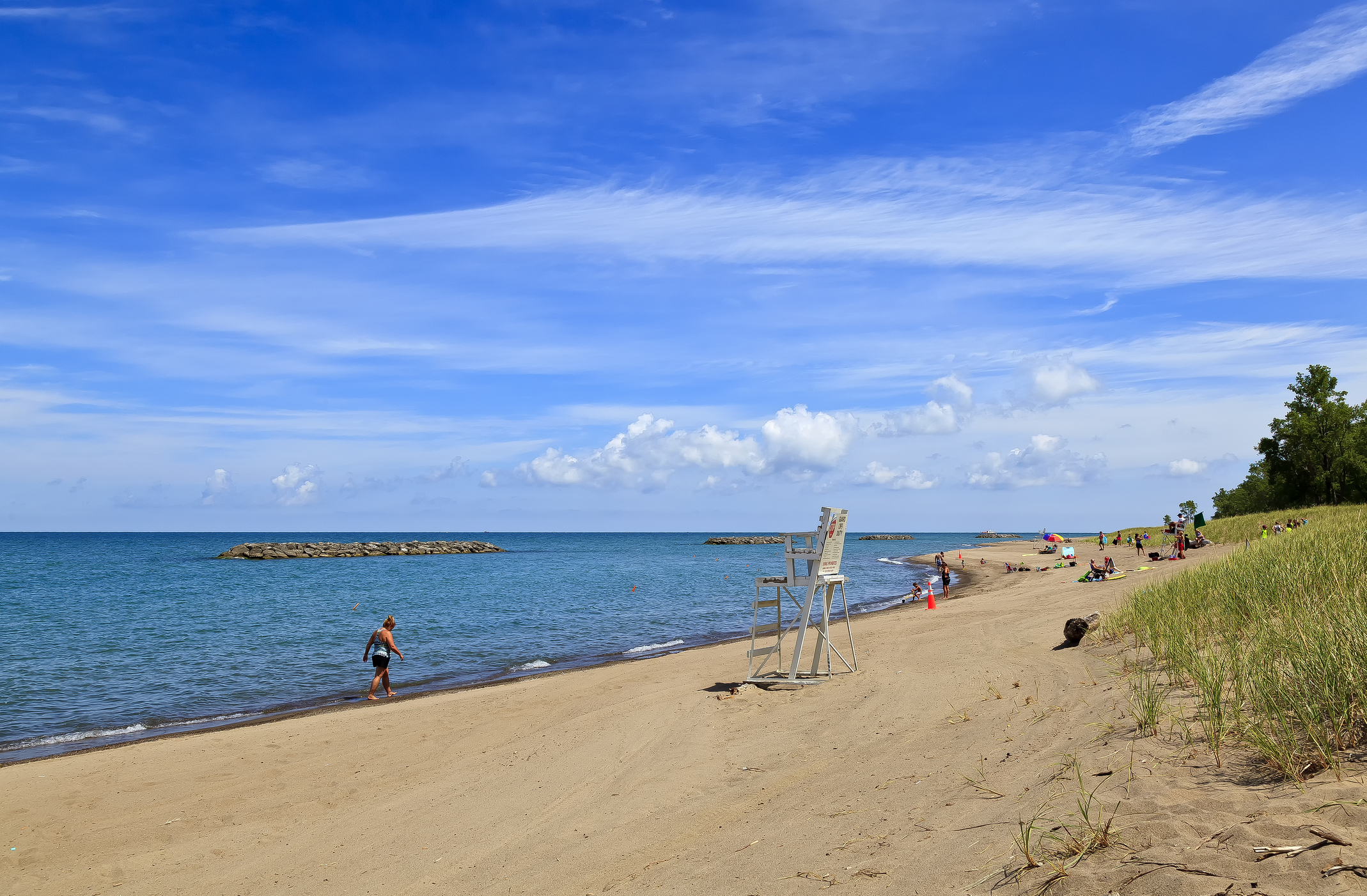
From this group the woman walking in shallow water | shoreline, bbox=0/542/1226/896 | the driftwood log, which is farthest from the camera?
the woman walking in shallow water

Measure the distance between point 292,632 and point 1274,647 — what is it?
31.1m

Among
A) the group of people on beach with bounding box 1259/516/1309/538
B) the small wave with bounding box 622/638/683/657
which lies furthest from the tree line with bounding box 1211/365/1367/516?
the small wave with bounding box 622/638/683/657

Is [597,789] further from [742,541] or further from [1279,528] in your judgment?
[742,541]

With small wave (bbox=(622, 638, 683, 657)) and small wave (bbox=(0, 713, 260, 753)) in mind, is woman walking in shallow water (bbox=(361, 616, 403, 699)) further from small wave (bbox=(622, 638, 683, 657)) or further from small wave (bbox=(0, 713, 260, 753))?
small wave (bbox=(622, 638, 683, 657))

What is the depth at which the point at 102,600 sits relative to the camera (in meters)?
45.2

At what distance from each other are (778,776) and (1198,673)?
3.83 metres

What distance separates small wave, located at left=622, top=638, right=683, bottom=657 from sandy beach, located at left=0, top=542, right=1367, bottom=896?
30.7 feet

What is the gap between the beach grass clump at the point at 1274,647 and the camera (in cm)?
509

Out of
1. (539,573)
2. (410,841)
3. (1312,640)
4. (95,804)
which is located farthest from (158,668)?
(539,573)

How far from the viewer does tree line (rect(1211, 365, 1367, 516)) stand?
59812 millimetres

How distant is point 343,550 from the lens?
118 metres

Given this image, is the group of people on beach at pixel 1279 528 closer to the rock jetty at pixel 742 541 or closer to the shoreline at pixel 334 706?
the shoreline at pixel 334 706

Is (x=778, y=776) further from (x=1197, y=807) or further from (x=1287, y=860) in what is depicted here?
(x=1287, y=860)


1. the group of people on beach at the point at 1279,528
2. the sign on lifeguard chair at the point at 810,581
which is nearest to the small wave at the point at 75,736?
the sign on lifeguard chair at the point at 810,581
